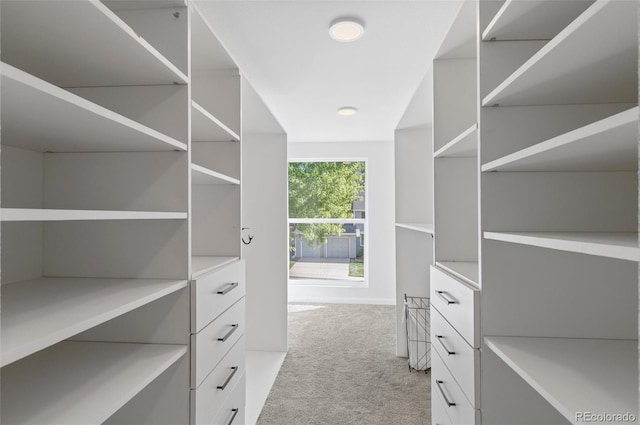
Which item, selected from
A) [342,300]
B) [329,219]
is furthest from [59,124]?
[342,300]

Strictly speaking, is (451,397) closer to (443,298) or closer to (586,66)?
(443,298)

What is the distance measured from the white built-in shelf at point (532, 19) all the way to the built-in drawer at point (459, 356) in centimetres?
108

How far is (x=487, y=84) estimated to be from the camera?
1165 millimetres

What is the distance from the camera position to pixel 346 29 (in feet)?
5.86

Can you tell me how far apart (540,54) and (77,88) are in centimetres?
152

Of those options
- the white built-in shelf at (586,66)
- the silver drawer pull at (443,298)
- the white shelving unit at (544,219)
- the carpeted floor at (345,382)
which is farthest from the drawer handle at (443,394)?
the white built-in shelf at (586,66)

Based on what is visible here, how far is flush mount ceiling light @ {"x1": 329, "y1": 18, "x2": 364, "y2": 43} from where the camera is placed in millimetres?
1720

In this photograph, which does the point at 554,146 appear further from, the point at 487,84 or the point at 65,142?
the point at 65,142

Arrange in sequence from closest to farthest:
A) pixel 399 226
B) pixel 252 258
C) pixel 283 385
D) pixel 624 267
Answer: pixel 624 267
pixel 283 385
pixel 399 226
pixel 252 258

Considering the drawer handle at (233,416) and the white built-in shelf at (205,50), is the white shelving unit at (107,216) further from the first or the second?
the drawer handle at (233,416)

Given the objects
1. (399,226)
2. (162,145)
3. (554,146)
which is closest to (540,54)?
(554,146)

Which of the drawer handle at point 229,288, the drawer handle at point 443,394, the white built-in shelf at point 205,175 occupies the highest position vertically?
the white built-in shelf at point 205,175

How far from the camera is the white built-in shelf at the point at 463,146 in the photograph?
1262mm

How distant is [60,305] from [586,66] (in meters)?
1.48
